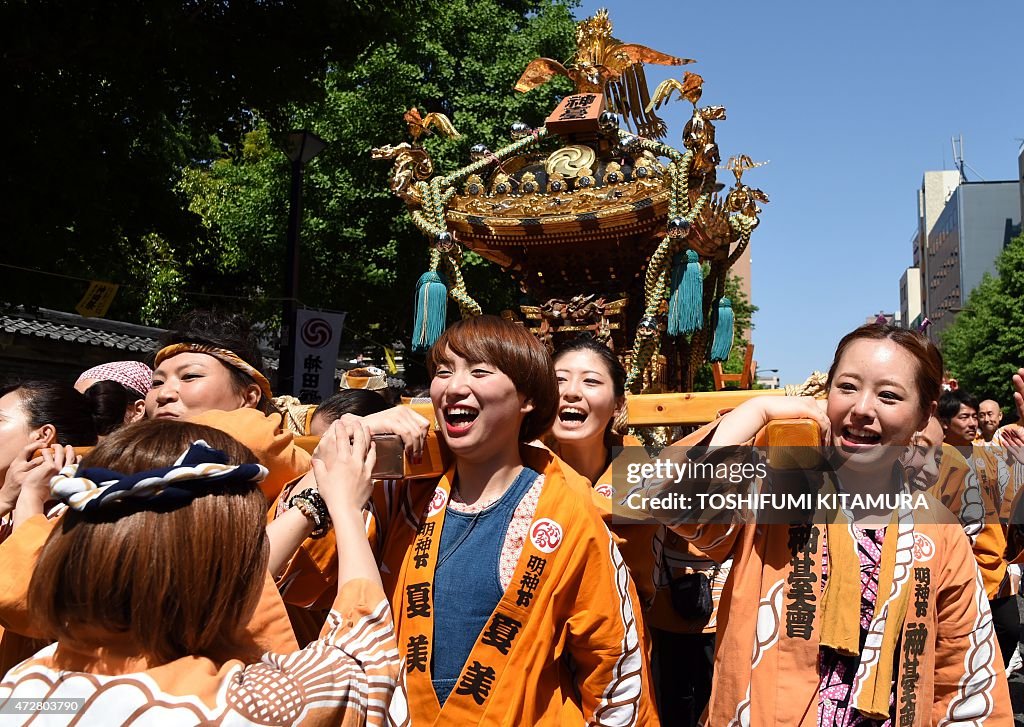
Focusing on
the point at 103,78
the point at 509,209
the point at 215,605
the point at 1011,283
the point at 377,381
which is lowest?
the point at 215,605

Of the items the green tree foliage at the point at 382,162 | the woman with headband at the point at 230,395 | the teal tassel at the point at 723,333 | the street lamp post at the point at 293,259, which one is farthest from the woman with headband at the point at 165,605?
the green tree foliage at the point at 382,162

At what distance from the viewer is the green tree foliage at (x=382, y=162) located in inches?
599

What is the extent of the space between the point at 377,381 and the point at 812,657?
3.16 meters

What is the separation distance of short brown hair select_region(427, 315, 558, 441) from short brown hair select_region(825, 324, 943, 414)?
2.48 feet

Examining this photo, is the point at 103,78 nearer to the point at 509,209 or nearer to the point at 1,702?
the point at 509,209

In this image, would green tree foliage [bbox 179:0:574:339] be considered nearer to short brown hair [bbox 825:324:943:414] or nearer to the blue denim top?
short brown hair [bbox 825:324:943:414]

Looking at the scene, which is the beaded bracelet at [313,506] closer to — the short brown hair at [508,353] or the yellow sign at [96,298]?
the short brown hair at [508,353]

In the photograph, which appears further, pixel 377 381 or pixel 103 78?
pixel 103 78

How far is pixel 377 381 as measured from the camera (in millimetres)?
4695

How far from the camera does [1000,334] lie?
26203 millimetres

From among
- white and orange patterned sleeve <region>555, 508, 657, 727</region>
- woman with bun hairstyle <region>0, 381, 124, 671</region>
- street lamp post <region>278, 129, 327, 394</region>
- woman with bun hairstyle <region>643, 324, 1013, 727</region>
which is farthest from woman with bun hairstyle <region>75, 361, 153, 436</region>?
street lamp post <region>278, 129, 327, 394</region>

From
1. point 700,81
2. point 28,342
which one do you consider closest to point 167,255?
point 28,342

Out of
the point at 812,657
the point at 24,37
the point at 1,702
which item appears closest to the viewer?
the point at 1,702

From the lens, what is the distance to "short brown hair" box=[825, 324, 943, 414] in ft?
6.86
